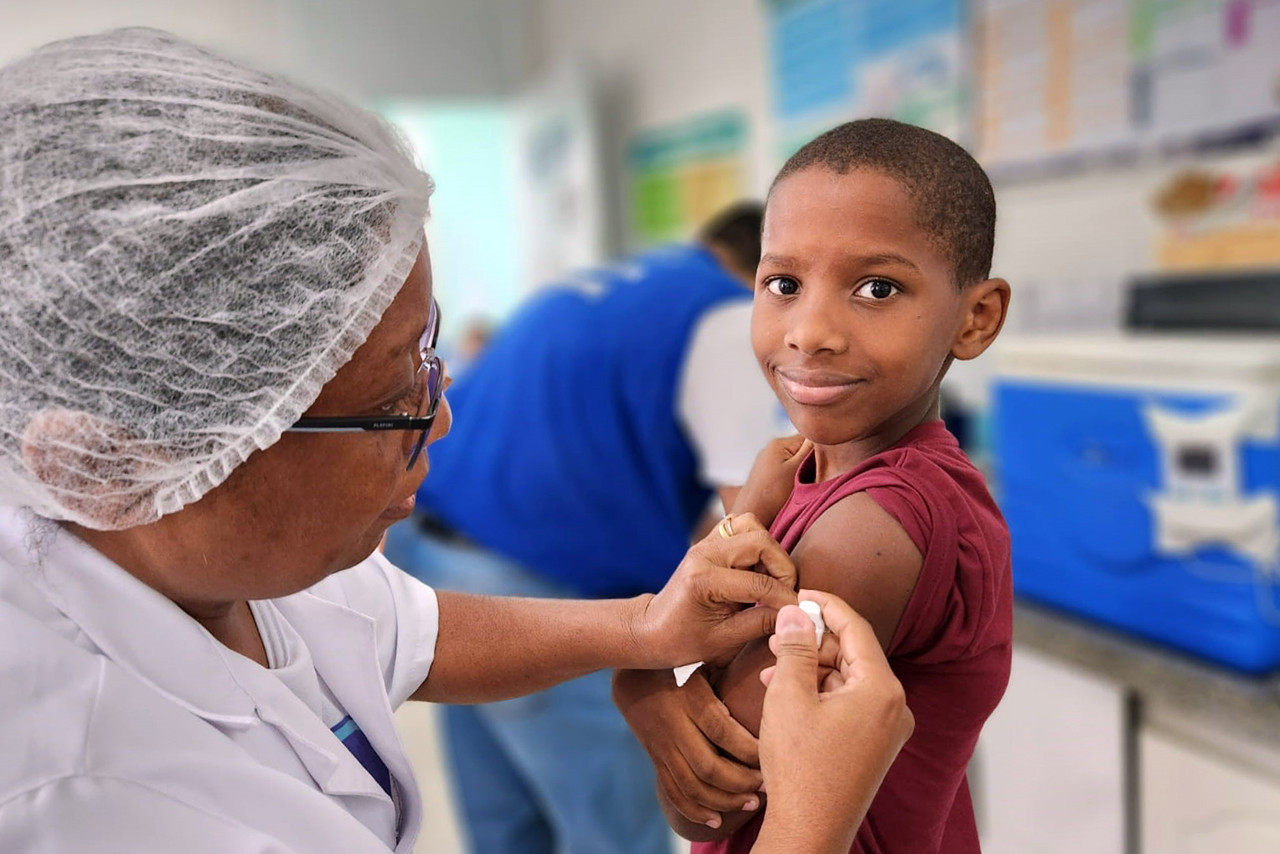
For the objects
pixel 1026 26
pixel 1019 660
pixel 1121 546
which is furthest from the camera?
pixel 1026 26

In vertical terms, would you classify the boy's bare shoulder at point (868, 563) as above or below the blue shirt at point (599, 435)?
above

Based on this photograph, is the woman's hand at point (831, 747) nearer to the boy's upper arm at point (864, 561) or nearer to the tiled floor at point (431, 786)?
the boy's upper arm at point (864, 561)

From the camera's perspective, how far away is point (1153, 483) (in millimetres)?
1603

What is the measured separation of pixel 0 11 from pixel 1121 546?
464 centimetres

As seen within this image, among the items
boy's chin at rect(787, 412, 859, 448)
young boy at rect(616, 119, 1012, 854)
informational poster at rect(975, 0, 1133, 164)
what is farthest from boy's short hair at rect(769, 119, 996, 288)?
informational poster at rect(975, 0, 1133, 164)

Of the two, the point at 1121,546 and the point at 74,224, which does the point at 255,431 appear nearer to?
the point at 74,224

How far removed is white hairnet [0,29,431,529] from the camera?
0.60 metres

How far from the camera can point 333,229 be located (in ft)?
2.17

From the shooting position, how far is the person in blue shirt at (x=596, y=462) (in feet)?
5.44

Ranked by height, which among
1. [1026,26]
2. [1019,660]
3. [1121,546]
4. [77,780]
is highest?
[1026,26]

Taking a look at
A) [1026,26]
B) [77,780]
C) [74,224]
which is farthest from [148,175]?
[1026,26]

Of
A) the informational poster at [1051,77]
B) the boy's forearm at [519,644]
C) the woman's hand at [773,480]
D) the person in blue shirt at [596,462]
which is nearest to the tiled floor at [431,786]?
the person in blue shirt at [596,462]

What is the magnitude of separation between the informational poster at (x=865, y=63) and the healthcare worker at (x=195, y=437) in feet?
6.14

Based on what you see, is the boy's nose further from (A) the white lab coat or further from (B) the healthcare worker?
(A) the white lab coat
